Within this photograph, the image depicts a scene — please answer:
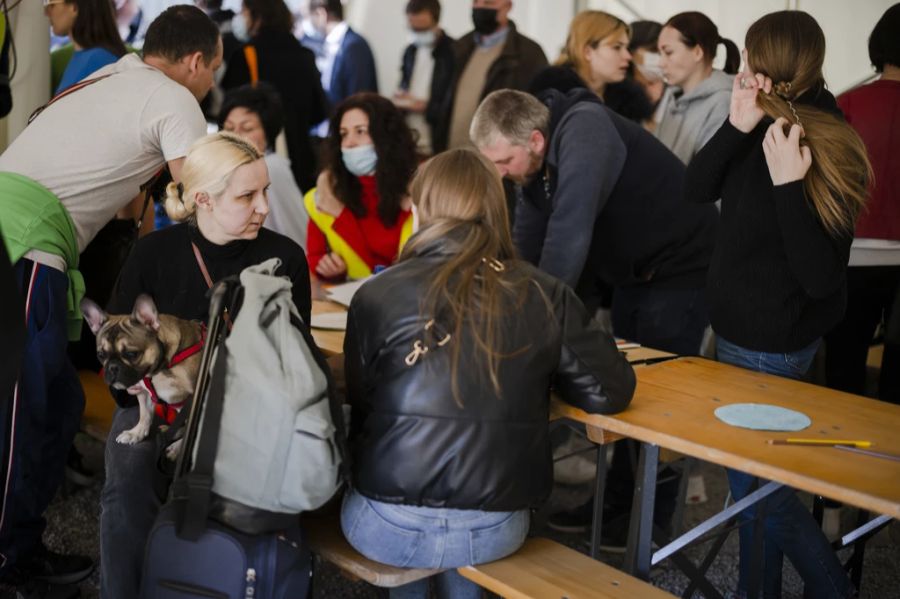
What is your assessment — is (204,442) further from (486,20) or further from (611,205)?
(486,20)

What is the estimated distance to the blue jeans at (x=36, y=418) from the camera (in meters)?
2.83

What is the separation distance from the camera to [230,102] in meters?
4.31

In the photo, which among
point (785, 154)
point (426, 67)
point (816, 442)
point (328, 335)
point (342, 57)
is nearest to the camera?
point (816, 442)

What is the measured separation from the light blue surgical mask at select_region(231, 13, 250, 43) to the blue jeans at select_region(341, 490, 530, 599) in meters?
4.24

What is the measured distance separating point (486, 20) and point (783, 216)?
131 inches

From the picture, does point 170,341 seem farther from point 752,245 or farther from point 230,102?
point 230,102

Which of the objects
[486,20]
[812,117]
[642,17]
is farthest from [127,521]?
[642,17]

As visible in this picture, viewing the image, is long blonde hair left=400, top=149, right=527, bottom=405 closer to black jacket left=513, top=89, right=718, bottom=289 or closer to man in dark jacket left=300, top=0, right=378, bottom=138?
black jacket left=513, top=89, right=718, bottom=289

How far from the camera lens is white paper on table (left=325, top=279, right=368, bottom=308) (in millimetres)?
3494

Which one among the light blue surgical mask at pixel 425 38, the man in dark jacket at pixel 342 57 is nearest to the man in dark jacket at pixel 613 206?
the light blue surgical mask at pixel 425 38

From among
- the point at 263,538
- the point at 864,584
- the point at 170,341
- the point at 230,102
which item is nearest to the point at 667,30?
the point at 230,102

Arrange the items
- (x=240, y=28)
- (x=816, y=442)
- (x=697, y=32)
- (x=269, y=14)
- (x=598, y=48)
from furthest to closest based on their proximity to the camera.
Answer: (x=240, y=28)
(x=269, y=14)
(x=697, y=32)
(x=598, y=48)
(x=816, y=442)

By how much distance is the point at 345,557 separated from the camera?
239 centimetres

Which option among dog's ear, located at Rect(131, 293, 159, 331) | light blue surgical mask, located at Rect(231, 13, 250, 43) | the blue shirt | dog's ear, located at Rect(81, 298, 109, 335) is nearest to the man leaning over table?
dog's ear, located at Rect(81, 298, 109, 335)
